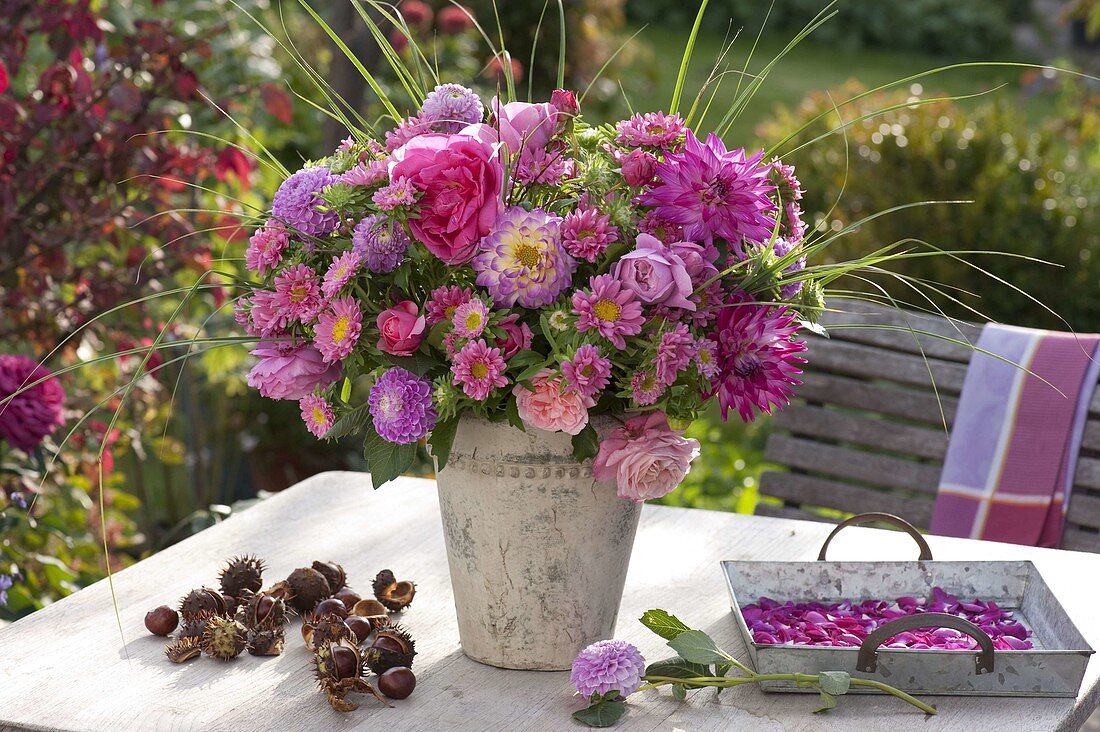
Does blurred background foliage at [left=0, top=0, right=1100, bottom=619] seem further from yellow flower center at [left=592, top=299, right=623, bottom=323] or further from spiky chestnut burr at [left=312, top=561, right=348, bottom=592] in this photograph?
spiky chestnut burr at [left=312, top=561, right=348, bottom=592]

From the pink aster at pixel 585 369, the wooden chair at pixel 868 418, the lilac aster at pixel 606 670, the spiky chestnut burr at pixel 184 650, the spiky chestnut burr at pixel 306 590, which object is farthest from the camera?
the wooden chair at pixel 868 418

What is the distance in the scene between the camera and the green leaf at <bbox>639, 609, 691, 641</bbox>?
4.36 feet

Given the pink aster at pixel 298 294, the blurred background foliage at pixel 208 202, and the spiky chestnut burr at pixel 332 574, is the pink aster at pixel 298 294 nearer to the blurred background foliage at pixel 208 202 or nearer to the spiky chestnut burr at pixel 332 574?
the blurred background foliage at pixel 208 202

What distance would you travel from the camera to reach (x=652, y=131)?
4.00 ft

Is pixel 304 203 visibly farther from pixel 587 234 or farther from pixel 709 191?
pixel 709 191

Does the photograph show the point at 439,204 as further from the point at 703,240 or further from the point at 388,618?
the point at 388,618

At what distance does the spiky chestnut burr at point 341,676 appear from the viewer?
1263 millimetres

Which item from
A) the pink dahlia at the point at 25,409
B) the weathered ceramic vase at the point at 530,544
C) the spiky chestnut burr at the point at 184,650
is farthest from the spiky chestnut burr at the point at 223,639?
the pink dahlia at the point at 25,409

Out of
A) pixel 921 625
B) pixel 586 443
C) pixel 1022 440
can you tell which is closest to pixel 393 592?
pixel 586 443

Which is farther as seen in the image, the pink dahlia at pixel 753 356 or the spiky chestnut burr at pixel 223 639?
the spiky chestnut burr at pixel 223 639

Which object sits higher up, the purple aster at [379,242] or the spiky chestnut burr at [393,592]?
the purple aster at [379,242]

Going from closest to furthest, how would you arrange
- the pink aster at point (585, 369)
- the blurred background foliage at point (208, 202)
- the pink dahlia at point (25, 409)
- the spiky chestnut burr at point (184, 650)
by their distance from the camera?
the pink aster at point (585, 369) < the spiky chestnut burr at point (184, 650) < the pink dahlia at point (25, 409) < the blurred background foliage at point (208, 202)

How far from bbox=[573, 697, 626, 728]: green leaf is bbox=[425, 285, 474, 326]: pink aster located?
1.32ft

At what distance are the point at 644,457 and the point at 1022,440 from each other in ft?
4.63
